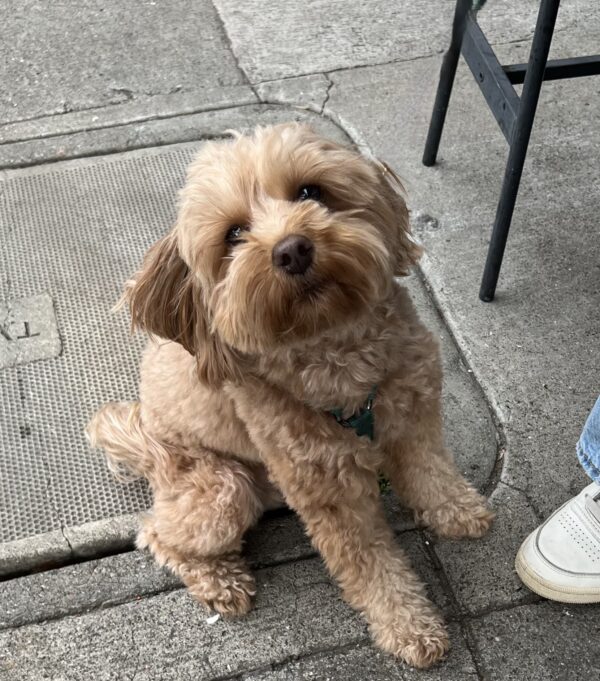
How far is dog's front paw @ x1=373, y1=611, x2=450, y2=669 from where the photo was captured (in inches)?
84.9

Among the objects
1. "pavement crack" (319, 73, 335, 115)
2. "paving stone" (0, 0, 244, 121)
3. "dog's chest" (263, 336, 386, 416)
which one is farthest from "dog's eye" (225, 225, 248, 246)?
"paving stone" (0, 0, 244, 121)

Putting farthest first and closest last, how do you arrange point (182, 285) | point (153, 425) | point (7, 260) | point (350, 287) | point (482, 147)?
point (482, 147), point (7, 260), point (153, 425), point (182, 285), point (350, 287)

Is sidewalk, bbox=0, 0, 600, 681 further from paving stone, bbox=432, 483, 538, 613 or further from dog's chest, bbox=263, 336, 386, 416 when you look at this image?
dog's chest, bbox=263, 336, 386, 416

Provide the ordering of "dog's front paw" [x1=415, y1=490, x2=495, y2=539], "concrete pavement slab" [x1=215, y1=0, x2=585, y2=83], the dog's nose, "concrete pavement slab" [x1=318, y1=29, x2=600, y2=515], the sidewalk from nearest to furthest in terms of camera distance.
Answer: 1. the dog's nose
2. the sidewalk
3. "dog's front paw" [x1=415, y1=490, x2=495, y2=539]
4. "concrete pavement slab" [x1=318, y1=29, x2=600, y2=515]
5. "concrete pavement slab" [x1=215, y1=0, x2=585, y2=83]

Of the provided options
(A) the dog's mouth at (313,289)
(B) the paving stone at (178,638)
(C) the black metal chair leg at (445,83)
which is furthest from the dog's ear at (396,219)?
(C) the black metal chair leg at (445,83)

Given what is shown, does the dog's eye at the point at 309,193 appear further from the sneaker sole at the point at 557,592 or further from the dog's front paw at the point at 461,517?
the sneaker sole at the point at 557,592

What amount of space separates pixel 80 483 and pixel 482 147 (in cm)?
234

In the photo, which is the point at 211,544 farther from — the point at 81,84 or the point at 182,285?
the point at 81,84

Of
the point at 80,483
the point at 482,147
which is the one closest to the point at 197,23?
the point at 482,147

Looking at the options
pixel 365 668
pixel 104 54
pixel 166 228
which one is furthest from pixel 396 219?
pixel 104 54

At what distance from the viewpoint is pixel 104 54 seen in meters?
4.33

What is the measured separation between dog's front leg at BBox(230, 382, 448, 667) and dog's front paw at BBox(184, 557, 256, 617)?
0.91 feet

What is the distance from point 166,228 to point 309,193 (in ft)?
5.31

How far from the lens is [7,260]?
332 centimetres
